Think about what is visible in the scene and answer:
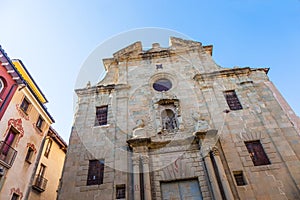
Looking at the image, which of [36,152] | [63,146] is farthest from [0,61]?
[63,146]

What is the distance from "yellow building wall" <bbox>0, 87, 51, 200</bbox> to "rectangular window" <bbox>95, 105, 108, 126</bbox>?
5.32 meters

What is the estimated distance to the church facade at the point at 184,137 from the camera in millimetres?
8930

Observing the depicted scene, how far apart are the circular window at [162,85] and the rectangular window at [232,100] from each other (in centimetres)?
383

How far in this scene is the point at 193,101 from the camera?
1237 cm

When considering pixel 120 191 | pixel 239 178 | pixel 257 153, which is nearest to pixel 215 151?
pixel 239 178

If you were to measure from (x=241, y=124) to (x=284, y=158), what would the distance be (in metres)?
2.48

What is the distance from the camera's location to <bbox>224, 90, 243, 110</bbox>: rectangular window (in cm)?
1182

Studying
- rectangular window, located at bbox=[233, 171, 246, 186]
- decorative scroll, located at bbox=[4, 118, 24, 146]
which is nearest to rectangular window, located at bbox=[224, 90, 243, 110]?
rectangular window, located at bbox=[233, 171, 246, 186]

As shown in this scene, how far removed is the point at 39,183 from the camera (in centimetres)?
1455

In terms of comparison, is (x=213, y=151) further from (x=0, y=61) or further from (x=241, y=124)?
(x=0, y=61)

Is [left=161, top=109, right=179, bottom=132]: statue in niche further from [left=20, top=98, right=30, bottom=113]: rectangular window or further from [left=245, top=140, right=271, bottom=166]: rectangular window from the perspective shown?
[left=20, top=98, right=30, bottom=113]: rectangular window

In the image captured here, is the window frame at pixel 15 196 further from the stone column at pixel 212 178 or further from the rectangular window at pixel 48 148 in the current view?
the stone column at pixel 212 178

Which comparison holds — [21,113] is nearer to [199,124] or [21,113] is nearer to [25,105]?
[25,105]

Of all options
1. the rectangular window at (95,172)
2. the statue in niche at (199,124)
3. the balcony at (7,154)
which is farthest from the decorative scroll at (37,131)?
the statue in niche at (199,124)
